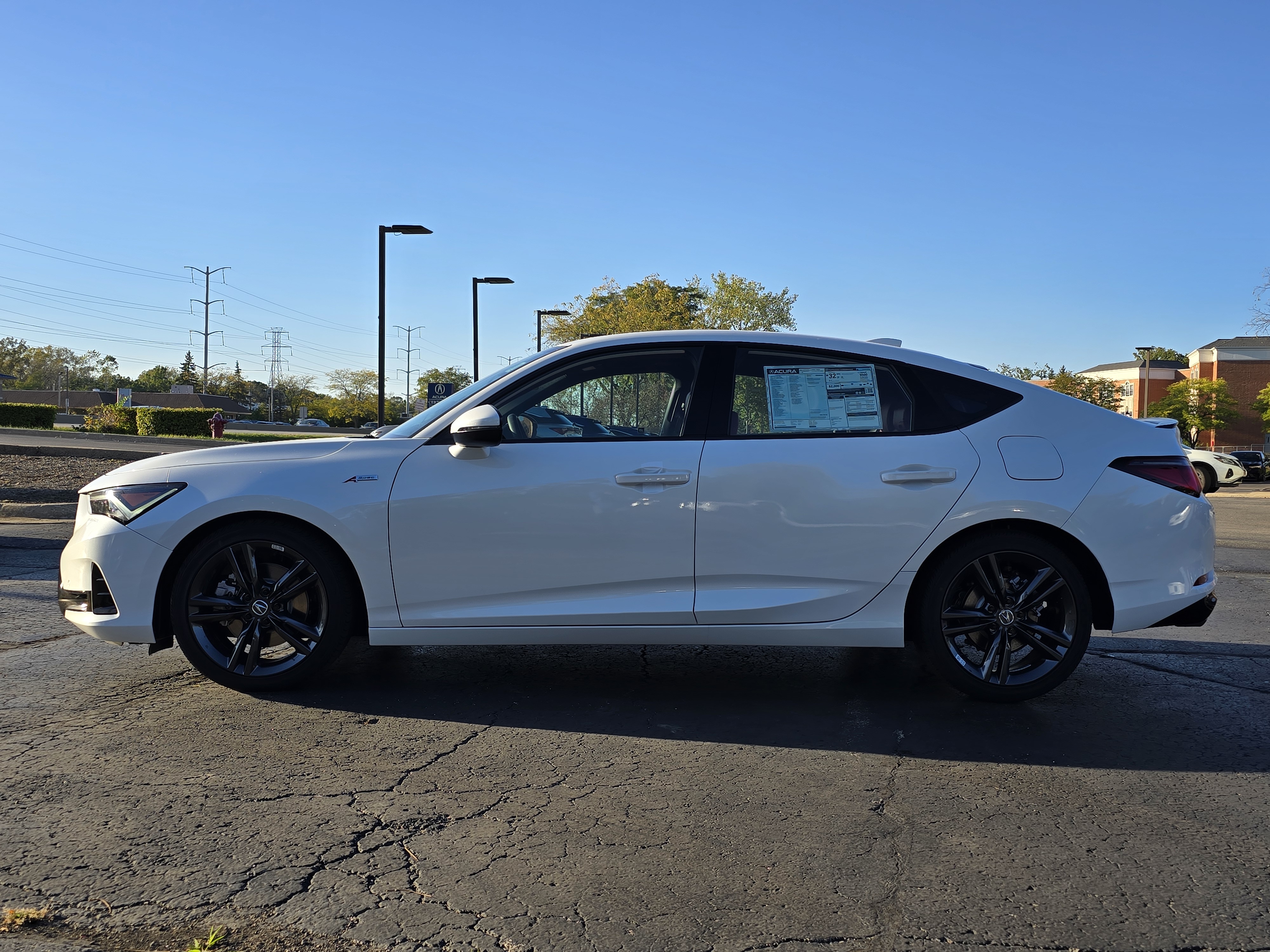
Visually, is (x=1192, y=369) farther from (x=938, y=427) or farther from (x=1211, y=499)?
(x=938, y=427)

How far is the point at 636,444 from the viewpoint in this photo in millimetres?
4629

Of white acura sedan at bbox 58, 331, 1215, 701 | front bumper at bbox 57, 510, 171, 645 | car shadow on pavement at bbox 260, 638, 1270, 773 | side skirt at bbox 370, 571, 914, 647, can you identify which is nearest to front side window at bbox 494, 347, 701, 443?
white acura sedan at bbox 58, 331, 1215, 701

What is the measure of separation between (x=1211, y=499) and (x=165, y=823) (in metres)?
27.0

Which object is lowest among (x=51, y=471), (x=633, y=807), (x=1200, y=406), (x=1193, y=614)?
(x=633, y=807)

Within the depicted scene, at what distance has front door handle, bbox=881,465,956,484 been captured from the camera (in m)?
4.57

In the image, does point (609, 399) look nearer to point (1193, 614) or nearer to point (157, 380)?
point (1193, 614)

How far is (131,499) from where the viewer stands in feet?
15.4

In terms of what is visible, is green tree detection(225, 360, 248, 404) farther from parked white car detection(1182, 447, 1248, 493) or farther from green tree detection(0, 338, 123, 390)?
parked white car detection(1182, 447, 1248, 493)

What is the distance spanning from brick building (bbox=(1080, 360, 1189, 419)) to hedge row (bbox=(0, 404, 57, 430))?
78.4 m

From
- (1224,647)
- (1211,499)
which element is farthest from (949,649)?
(1211,499)

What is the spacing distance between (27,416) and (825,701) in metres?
47.8

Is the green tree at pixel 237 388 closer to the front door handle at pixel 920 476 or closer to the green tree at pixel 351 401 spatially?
the green tree at pixel 351 401

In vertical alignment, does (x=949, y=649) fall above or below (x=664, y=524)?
below

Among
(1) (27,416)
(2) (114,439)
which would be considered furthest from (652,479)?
(1) (27,416)
